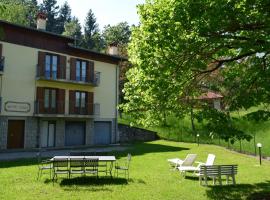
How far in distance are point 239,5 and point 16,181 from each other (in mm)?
9735

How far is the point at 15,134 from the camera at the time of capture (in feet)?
92.9

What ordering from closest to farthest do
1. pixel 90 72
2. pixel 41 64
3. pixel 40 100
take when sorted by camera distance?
pixel 40 100 < pixel 41 64 < pixel 90 72

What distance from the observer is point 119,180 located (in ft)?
44.7

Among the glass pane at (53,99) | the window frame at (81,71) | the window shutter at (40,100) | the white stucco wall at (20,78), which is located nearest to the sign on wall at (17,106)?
the white stucco wall at (20,78)

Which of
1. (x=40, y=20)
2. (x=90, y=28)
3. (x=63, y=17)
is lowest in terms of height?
(x=40, y=20)

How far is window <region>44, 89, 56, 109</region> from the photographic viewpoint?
30547 mm

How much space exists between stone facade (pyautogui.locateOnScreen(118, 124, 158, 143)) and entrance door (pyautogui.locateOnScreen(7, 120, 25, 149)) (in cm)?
1183

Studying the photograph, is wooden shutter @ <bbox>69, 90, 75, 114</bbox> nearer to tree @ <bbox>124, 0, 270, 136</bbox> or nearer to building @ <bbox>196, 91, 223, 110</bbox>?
building @ <bbox>196, 91, 223, 110</bbox>

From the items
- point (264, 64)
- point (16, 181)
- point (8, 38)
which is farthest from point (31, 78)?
point (264, 64)

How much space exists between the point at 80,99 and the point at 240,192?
23.5 meters

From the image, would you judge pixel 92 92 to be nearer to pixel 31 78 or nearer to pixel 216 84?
pixel 31 78

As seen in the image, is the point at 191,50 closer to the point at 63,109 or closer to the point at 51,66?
the point at 51,66

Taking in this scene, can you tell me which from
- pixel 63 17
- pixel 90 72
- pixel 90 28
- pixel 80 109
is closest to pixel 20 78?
pixel 80 109

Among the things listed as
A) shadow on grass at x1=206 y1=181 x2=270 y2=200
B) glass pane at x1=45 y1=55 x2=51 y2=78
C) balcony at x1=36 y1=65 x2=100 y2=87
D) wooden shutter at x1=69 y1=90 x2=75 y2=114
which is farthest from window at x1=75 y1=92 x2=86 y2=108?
shadow on grass at x1=206 y1=181 x2=270 y2=200
